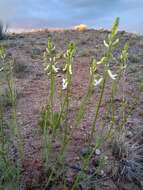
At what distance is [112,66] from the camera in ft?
31.4

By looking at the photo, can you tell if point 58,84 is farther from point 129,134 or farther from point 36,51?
point 36,51

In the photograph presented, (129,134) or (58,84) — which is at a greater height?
(58,84)

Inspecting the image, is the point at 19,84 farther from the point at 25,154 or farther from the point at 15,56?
the point at 25,154

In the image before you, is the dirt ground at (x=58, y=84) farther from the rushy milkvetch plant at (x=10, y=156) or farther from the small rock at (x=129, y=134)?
the rushy milkvetch plant at (x=10, y=156)

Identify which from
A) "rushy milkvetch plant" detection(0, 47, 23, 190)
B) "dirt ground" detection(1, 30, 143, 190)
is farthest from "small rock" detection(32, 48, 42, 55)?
"rushy milkvetch plant" detection(0, 47, 23, 190)

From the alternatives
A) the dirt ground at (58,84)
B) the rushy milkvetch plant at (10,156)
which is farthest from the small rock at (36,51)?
the rushy milkvetch plant at (10,156)

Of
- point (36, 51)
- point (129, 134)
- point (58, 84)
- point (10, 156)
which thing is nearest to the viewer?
point (10, 156)

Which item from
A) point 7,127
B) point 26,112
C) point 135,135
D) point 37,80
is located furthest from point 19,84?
point 135,135

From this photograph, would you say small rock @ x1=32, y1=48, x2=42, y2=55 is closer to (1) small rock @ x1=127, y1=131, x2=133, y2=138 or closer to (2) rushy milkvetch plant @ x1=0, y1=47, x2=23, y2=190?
(1) small rock @ x1=127, y1=131, x2=133, y2=138

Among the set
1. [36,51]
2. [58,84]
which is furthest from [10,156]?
[36,51]

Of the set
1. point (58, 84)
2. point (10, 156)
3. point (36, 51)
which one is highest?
point (36, 51)

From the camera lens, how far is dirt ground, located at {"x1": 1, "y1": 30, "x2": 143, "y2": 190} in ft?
18.7

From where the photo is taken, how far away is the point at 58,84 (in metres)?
8.29

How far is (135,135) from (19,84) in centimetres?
272
